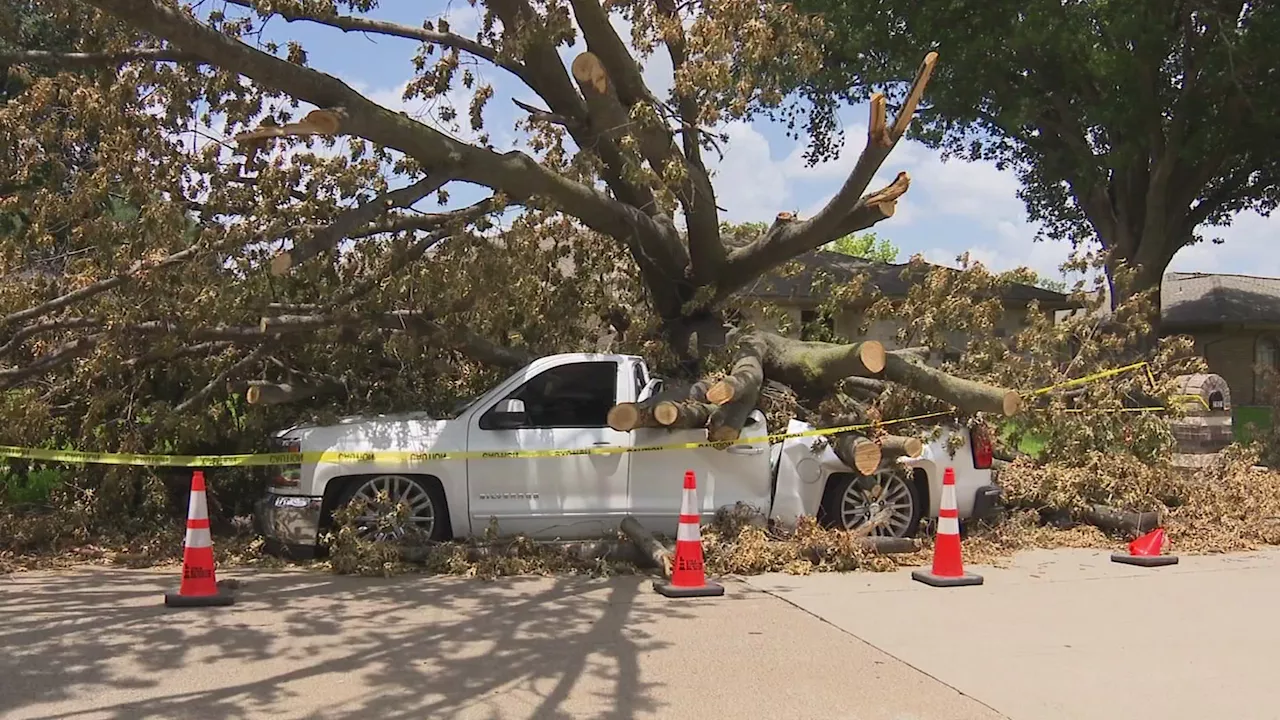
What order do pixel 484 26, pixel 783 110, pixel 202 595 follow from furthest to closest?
pixel 783 110, pixel 484 26, pixel 202 595

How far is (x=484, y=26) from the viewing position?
37.5 ft

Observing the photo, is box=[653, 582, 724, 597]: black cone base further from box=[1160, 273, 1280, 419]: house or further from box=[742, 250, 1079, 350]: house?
box=[1160, 273, 1280, 419]: house

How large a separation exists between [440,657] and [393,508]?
2335 millimetres

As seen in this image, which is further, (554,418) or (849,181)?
(849,181)

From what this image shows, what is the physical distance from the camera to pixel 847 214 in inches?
371

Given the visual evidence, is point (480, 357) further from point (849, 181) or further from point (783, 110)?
point (783, 110)

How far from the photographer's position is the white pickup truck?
25.6ft

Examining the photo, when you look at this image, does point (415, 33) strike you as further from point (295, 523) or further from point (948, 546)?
point (948, 546)

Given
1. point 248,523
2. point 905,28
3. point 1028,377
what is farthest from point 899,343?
point 905,28

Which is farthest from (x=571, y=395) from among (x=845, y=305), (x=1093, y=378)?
(x=1093, y=378)

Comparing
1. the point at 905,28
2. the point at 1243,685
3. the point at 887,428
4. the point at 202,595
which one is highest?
the point at 905,28

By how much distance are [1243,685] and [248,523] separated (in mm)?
7299

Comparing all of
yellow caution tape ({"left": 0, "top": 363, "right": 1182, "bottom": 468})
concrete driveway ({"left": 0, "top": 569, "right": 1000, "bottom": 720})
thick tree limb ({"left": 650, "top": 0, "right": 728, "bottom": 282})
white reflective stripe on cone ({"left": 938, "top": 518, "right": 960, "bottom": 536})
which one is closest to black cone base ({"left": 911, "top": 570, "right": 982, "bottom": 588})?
white reflective stripe on cone ({"left": 938, "top": 518, "right": 960, "bottom": 536})

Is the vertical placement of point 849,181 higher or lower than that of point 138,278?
higher
